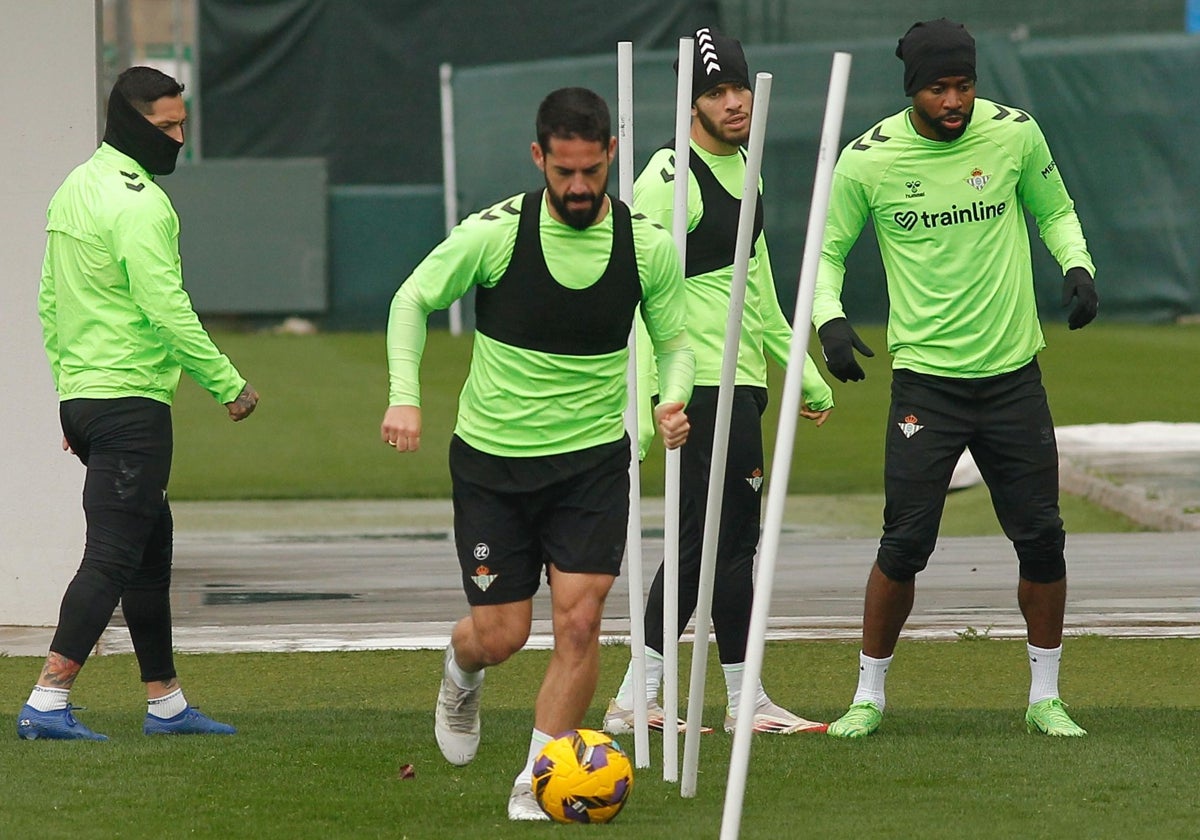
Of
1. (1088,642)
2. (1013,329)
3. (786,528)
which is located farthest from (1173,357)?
(1013,329)

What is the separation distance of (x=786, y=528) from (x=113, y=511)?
7538 mm

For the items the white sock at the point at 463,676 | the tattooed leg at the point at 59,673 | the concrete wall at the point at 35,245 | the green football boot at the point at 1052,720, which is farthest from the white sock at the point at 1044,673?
the concrete wall at the point at 35,245

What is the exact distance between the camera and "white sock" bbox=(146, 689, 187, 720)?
715cm

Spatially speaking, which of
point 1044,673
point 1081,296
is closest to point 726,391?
point 1081,296

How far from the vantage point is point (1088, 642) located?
9055mm

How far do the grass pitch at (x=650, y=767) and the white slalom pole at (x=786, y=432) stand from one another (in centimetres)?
76

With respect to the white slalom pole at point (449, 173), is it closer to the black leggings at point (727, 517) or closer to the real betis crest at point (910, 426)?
the black leggings at point (727, 517)

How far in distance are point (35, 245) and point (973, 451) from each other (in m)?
4.69

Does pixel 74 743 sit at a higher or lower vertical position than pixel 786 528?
higher

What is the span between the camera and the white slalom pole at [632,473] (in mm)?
5922

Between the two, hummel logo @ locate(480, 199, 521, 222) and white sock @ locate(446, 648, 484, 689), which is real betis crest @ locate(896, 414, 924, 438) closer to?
white sock @ locate(446, 648, 484, 689)

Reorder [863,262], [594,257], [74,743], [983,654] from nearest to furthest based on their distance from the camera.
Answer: [594,257] → [74,743] → [983,654] → [863,262]

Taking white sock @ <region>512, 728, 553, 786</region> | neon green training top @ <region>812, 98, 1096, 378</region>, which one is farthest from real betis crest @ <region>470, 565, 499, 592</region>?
neon green training top @ <region>812, 98, 1096, 378</region>

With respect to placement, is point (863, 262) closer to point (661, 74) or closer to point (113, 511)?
point (661, 74)
